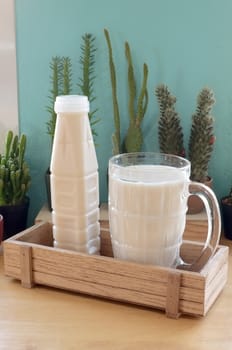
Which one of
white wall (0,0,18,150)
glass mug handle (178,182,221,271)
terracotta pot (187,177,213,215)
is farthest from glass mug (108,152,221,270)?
white wall (0,0,18,150)

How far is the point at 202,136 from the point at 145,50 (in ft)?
0.67

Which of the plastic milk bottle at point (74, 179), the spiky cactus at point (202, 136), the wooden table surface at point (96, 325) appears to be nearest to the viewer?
the wooden table surface at point (96, 325)

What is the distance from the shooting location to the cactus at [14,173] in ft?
3.48

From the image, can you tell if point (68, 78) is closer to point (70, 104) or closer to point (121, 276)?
point (70, 104)

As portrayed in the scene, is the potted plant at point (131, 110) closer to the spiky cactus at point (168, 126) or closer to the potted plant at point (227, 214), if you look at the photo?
the spiky cactus at point (168, 126)

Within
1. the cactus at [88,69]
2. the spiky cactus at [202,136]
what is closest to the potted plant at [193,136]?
the spiky cactus at [202,136]

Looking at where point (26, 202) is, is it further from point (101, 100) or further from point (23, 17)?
point (23, 17)

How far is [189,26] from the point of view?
104 centimetres


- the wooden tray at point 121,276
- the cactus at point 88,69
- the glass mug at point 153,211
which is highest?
the cactus at point 88,69

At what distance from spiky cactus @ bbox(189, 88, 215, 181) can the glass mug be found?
0.23m

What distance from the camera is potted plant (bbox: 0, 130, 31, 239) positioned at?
3.48 ft

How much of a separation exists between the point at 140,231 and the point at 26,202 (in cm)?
38

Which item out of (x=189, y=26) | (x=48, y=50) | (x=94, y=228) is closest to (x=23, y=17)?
(x=48, y=50)

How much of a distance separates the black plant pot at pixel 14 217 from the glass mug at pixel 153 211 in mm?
314
